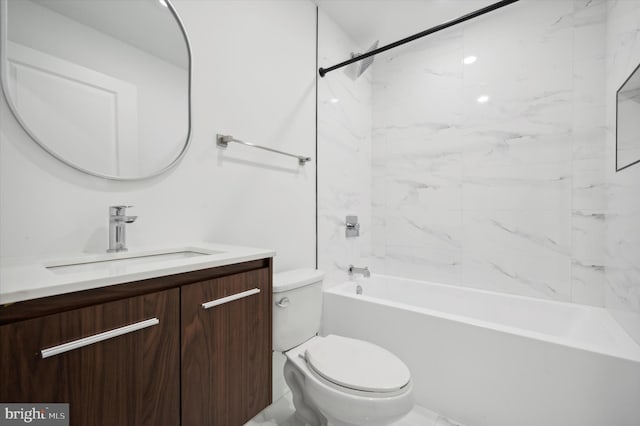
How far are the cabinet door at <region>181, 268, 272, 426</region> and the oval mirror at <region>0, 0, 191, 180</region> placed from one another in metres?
0.62

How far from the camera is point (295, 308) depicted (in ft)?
4.68

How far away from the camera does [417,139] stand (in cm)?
254

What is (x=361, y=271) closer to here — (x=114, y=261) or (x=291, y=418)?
(x=291, y=418)

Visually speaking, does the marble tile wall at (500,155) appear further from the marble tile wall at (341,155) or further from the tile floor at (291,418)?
the tile floor at (291,418)

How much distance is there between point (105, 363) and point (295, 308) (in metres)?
0.86

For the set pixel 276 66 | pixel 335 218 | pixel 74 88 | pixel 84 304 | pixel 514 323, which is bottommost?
pixel 514 323

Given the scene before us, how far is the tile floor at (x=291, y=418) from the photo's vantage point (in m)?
1.46

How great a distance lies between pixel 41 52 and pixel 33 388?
101 cm

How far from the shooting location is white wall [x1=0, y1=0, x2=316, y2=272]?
35.6 inches

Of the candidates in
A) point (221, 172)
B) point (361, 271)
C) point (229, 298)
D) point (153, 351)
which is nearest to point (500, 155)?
point (361, 271)

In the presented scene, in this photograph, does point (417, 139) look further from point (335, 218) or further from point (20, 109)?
point (20, 109)

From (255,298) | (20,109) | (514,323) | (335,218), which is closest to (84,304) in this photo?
(255,298)

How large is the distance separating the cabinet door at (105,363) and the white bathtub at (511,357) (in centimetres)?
125

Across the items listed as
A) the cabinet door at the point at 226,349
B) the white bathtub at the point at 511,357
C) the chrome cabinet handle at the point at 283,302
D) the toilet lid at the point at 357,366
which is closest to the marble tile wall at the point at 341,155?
the white bathtub at the point at 511,357
